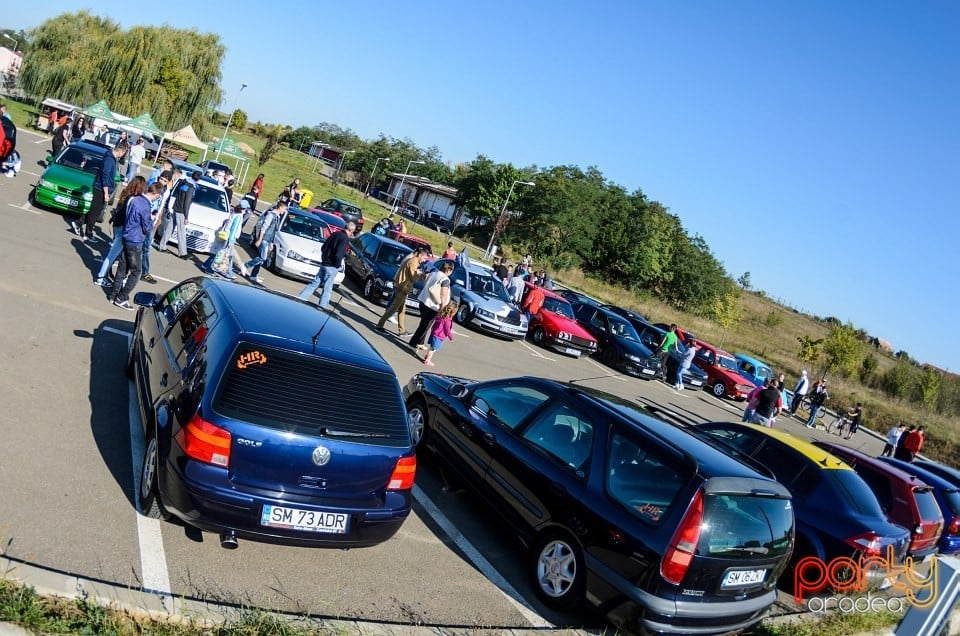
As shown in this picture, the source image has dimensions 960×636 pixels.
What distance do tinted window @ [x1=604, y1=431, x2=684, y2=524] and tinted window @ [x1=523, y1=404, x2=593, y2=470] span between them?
0.85ft

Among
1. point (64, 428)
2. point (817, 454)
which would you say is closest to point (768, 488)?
point (817, 454)

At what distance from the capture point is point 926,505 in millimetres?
8445

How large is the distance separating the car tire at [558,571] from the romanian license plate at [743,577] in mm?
999

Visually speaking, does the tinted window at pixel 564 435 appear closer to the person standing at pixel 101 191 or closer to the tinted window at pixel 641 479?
the tinted window at pixel 641 479

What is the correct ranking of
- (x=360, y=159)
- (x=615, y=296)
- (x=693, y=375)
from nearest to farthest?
(x=693, y=375)
(x=615, y=296)
(x=360, y=159)

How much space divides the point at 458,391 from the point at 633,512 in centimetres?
249

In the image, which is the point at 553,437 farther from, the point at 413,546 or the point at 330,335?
the point at 330,335

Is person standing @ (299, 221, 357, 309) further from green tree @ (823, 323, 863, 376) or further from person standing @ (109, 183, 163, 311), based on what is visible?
green tree @ (823, 323, 863, 376)

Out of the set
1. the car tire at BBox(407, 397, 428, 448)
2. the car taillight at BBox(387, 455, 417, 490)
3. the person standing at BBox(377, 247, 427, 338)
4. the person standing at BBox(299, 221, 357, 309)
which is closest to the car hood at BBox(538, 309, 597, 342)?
the person standing at BBox(377, 247, 427, 338)

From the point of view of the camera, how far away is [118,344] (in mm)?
8445

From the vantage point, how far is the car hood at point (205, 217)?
1517cm

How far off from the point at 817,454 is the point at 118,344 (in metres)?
8.32

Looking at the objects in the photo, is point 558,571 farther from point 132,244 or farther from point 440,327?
point 132,244

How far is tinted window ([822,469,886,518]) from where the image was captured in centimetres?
727
